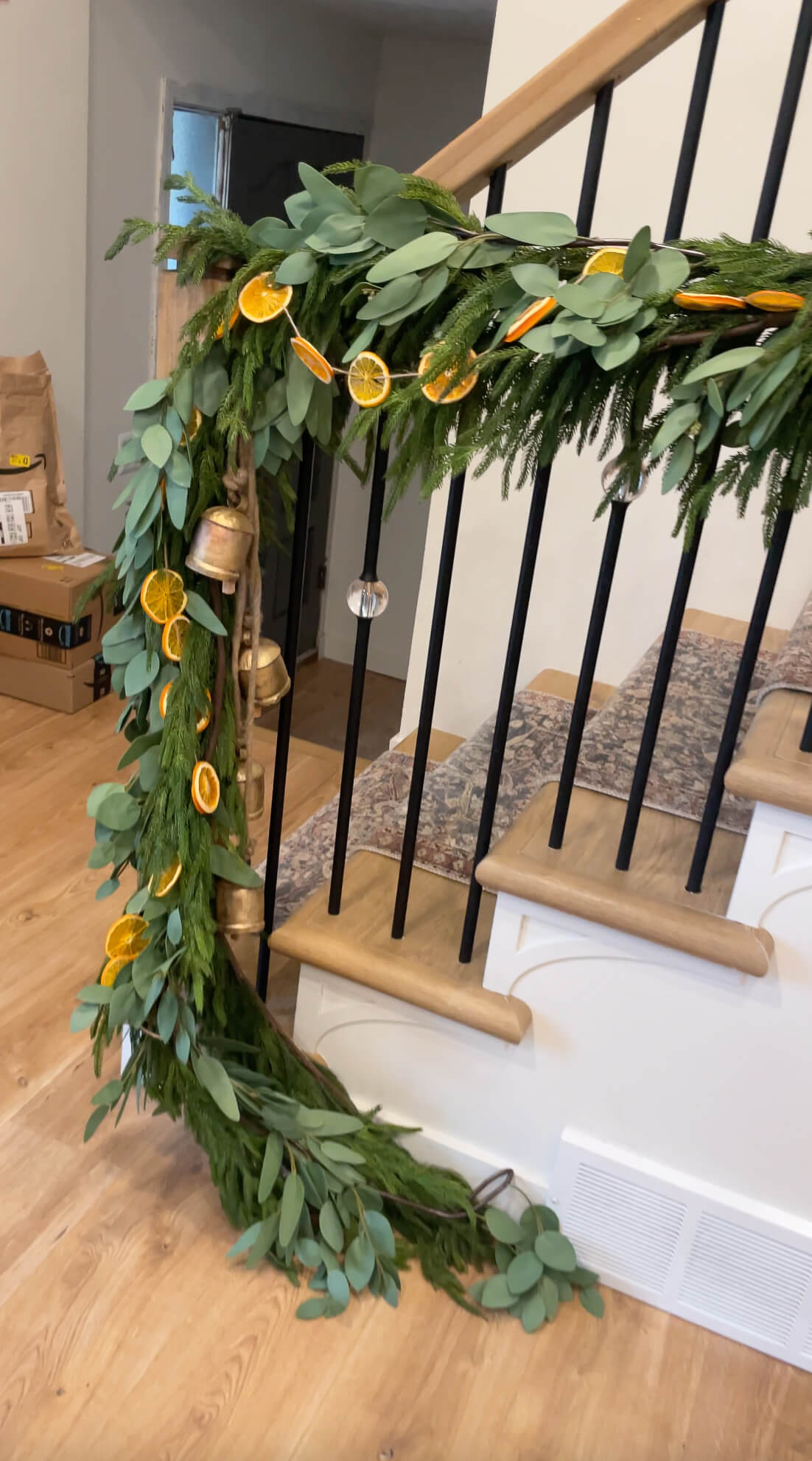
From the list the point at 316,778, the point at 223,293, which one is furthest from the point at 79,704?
the point at 223,293

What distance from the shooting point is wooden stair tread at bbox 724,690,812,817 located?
1.18 metres

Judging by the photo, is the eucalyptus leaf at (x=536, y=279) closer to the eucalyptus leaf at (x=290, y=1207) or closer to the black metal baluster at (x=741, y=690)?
the black metal baluster at (x=741, y=690)

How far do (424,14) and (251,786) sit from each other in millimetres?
3494

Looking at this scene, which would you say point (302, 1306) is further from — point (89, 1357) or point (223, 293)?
point (223, 293)

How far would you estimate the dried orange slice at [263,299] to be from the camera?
3.69 ft

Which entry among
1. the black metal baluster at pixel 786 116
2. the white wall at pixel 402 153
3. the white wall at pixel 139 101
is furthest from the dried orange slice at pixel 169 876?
the white wall at pixel 402 153

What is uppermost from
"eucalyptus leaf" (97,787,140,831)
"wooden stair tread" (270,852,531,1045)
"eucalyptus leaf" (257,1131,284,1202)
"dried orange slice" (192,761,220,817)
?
"dried orange slice" (192,761,220,817)

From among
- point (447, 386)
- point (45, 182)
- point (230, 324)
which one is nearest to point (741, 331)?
point (447, 386)

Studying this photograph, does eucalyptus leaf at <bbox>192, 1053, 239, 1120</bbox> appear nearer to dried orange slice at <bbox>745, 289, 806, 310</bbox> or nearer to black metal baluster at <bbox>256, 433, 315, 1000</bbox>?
black metal baluster at <bbox>256, 433, 315, 1000</bbox>

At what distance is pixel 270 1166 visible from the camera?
1408 millimetres

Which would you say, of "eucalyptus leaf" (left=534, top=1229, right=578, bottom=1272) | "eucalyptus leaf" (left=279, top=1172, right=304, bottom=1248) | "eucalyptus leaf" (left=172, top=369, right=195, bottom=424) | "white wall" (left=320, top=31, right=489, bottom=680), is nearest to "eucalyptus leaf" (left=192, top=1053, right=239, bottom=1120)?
"eucalyptus leaf" (left=279, top=1172, right=304, bottom=1248)

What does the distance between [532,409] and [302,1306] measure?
1.10 m

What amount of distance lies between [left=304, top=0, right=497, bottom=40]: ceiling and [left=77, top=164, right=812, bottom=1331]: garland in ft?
9.31

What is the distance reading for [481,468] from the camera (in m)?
1.11
